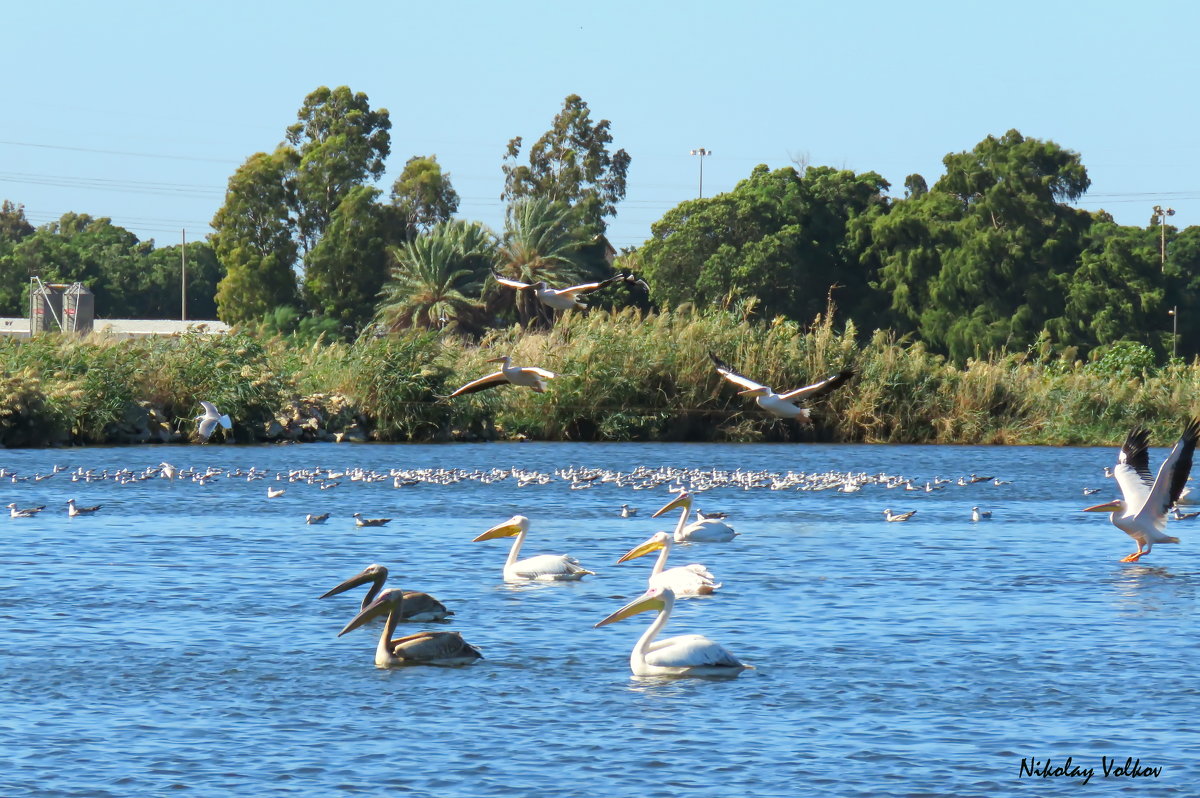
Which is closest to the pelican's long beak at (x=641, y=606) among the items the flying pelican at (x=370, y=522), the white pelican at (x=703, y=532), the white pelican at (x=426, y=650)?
the white pelican at (x=426, y=650)

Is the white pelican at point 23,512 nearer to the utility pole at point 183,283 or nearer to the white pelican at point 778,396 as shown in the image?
the white pelican at point 778,396

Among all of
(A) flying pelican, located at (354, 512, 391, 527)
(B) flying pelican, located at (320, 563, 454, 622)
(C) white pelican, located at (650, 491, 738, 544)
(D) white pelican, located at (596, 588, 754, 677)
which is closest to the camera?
(D) white pelican, located at (596, 588, 754, 677)

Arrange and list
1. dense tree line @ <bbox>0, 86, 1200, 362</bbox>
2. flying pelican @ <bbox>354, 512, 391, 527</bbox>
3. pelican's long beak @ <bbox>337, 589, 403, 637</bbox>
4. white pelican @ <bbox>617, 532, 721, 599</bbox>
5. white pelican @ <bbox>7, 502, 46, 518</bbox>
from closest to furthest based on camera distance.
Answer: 1. pelican's long beak @ <bbox>337, 589, 403, 637</bbox>
2. white pelican @ <bbox>617, 532, 721, 599</bbox>
3. flying pelican @ <bbox>354, 512, 391, 527</bbox>
4. white pelican @ <bbox>7, 502, 46, 518</bbox>
5. dense tree line @ <bbox>0, 86, 1200, 362</bbox>

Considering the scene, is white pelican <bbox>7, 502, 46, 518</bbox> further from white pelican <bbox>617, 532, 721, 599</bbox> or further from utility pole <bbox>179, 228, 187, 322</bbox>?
utility pole <bbox>179, 228, 187, 322</bbox>

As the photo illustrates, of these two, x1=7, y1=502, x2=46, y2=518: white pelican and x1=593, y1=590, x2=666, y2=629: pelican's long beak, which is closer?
Result: x1=593, y1=590, x2=666, y2=629: pelican's long beak

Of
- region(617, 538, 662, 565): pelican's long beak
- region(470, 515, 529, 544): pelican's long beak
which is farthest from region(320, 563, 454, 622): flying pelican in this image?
region(470, 515, 529, 544): pelican's long beak

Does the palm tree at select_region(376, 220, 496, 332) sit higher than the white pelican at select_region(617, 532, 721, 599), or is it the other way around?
the palm tree at select_region(376, 220, 496, 332)

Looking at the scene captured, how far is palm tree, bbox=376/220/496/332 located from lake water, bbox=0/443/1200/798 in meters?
38.5

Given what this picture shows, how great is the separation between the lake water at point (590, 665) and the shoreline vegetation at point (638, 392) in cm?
1770

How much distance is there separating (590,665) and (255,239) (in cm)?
6263

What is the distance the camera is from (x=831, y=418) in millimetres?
43625

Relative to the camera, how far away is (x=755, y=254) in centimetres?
6359

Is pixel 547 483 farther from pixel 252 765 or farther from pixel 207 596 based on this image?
pixel 252 765

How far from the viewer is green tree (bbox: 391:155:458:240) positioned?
76.2 metres
